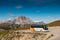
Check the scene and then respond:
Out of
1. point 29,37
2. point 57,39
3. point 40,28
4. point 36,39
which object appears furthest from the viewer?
point 40,28

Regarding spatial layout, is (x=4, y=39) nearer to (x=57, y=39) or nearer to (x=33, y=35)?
(x=33, y=35)

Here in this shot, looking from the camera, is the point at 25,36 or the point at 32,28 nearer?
the point at 25,36

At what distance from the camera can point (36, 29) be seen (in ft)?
161

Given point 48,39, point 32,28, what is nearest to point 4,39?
point 32,28

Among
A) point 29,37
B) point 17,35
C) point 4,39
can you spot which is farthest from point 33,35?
point 4,39

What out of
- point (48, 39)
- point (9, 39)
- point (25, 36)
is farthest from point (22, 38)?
point (48, 39)

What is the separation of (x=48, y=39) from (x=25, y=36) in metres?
8.83

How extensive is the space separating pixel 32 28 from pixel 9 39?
33.5ft

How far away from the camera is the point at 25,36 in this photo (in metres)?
40.7

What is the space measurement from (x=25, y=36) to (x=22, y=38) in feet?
3.99

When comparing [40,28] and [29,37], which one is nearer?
[29,37]

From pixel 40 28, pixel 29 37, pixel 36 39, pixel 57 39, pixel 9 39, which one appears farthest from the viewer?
pixel 40 28

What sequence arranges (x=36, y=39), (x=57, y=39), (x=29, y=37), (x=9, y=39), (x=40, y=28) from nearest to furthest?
(x=57, y=39) → (x=36, y=39) → (x=29, y=37) → (x=9, y=39) → (x=40, y=28)

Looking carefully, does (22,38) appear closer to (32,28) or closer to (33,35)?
(33,35)
